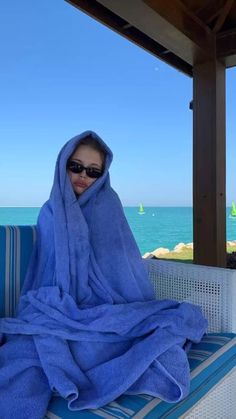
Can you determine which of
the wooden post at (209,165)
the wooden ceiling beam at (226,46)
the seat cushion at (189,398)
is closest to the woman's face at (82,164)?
the seat cushion at (189,398)

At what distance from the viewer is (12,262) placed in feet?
4.20

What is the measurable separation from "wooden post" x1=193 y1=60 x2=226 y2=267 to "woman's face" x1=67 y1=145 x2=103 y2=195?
1.41 metres

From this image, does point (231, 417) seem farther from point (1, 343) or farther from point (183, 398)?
point (1, 343)

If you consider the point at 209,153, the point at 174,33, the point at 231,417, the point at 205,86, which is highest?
the point at 174,33

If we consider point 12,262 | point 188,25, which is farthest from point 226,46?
point 12,262

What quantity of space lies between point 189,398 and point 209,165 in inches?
75.8

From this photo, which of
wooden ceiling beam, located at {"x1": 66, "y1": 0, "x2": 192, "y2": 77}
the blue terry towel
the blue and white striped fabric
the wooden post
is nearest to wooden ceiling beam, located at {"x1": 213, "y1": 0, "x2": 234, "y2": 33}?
the wooden post

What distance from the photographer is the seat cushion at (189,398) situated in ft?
2.27

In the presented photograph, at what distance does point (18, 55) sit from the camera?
9.71 m

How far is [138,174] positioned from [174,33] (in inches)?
792

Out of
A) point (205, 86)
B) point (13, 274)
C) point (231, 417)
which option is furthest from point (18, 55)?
point (231, 417)

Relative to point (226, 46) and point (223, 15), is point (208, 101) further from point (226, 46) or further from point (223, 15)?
point (223, 15)

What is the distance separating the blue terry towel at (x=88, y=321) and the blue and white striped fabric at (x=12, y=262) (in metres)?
0.09

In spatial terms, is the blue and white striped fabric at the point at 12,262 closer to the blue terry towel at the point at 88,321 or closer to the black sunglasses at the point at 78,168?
the blue terry towel at the point at 88,321
